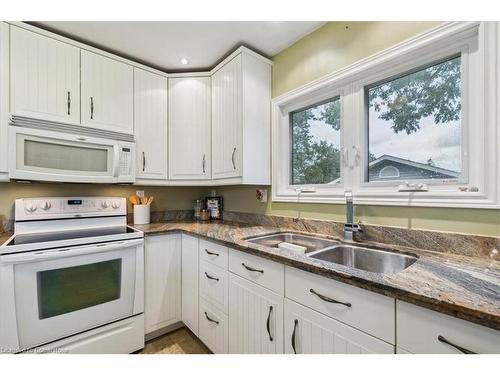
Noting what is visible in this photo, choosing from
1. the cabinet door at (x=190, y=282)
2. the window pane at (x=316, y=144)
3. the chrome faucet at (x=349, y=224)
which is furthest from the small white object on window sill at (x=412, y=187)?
the cabinet door at (x=190, y=282)

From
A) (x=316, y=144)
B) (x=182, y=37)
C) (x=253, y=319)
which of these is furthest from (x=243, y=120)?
(x=253, y=319)

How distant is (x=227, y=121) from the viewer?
196 centimetres

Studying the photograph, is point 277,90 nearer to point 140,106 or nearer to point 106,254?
point 140,106

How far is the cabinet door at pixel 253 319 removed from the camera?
1.11 metres

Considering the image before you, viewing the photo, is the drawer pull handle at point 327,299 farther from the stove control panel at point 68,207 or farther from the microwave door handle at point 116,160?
the stove control panel at point 68,207

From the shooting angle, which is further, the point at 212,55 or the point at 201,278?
the point at 212,55

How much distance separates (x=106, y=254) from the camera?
4.92ft

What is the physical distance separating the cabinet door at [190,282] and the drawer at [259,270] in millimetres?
465

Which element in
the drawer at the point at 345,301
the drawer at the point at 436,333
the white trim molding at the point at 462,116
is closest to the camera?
the drawer at the point at 436,333

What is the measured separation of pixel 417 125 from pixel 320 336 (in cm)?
122

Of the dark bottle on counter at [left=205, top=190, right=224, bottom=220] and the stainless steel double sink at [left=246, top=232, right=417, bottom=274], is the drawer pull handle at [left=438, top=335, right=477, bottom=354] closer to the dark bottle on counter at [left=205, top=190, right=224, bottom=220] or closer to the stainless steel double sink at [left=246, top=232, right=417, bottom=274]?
the stainless steel double sink at [left=246, top=232, right=417, bottom=274]
